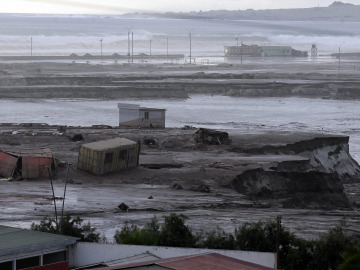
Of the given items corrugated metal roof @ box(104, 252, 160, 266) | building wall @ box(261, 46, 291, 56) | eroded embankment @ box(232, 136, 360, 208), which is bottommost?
building wall @ box(261, 46, 291, 56)

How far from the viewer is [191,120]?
5562 cm

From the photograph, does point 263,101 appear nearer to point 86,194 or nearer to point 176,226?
point 86,194

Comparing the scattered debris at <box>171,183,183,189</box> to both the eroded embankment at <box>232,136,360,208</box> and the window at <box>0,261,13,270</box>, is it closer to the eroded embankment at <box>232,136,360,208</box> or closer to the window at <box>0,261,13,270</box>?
the eroded embankment at <box>232,136,360,208</box>

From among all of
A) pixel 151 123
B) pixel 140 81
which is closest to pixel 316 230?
pixel 151 123

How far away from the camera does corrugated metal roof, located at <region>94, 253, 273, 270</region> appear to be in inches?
567

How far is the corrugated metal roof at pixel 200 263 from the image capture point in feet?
47.2

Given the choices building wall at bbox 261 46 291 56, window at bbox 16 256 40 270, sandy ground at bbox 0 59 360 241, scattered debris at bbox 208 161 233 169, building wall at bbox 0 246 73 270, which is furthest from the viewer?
building wall at bbox 261 46 291 56

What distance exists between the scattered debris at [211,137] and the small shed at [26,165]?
8.95 metres

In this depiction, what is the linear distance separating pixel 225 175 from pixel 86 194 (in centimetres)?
539

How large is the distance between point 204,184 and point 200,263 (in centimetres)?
1710

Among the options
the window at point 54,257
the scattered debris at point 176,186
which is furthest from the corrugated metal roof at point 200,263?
the scattered debris at point 176,186

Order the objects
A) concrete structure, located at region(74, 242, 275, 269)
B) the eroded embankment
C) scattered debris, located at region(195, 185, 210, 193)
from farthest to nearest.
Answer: the eroded embankment → scattered debris, located at region(195, 185, 210, 193) → concrete structure, located at region(74, 242, 275, 269)

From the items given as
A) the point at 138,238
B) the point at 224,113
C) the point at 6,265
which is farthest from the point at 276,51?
the point at 6,265

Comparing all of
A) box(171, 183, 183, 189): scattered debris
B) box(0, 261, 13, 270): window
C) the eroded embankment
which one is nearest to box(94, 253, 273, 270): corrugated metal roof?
box(0, 261, 13, 270): window
